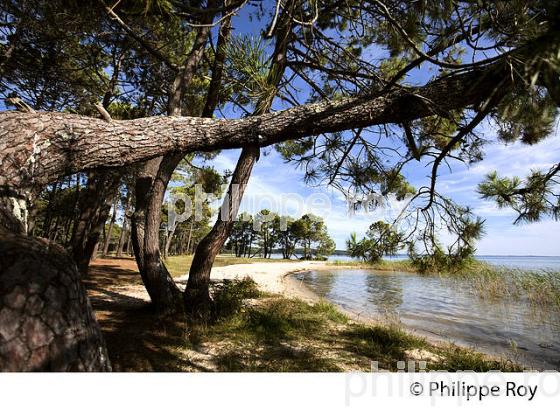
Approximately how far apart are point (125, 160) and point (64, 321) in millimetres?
1477

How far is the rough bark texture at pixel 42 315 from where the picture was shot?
0.89 m

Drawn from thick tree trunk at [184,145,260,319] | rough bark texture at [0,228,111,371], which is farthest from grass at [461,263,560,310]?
rough bark texture at [0,228,111,371]

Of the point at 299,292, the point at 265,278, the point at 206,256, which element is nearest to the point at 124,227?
the point at 265,278

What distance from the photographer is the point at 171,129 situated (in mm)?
2383

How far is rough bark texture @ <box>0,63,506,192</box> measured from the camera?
5.98 ft

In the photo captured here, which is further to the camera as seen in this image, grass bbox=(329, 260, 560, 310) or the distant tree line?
the distant tree line

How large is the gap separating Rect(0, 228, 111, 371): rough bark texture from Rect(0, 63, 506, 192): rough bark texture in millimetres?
943

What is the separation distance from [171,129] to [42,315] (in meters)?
1.75

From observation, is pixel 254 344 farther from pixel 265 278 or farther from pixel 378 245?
pixel 265 278

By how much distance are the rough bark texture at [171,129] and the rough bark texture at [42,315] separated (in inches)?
37.1

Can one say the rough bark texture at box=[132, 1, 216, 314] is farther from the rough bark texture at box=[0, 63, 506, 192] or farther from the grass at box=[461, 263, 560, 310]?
the grass at box=[461, 263, 560, 310]

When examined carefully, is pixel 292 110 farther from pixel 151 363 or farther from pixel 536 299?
pixel 536 299

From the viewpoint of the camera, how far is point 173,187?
A: 22.1 m

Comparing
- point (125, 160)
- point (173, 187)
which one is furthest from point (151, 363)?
point (173, 187)
